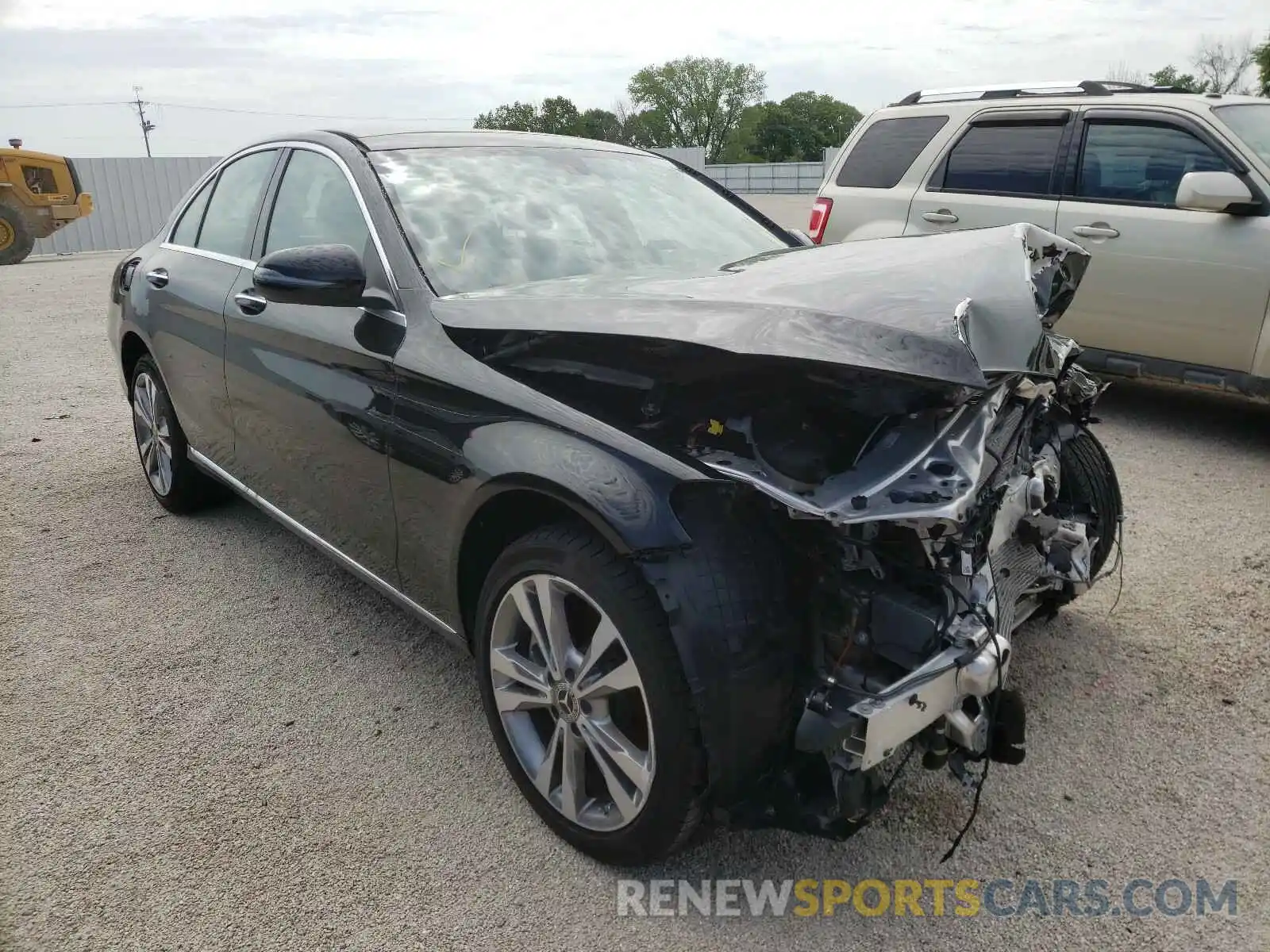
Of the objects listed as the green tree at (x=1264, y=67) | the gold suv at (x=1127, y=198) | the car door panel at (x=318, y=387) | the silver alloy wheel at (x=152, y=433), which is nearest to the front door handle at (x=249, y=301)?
the car door panel at (x=318, y=387)

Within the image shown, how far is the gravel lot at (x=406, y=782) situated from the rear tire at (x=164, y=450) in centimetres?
36

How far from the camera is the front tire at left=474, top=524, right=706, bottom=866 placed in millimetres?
1995

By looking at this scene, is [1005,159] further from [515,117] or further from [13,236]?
[515,117]

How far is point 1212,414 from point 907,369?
5312 millimetres

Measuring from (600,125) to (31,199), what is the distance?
2334 inches

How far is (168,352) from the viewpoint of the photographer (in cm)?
415

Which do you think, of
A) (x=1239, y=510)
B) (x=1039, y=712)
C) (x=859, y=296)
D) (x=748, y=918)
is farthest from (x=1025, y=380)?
(x=1239, y=510)

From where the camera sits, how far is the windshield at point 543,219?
283 cm

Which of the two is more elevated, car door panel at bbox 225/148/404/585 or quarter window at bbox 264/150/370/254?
quarter window at bbox 264/150/370/254

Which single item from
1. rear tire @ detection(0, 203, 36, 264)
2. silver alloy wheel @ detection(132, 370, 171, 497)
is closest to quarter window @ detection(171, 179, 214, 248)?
silver alloy wheel @ detection(132, 370, 171, 497)

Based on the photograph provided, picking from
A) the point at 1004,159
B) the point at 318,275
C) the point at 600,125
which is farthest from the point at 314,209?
→ the point at 600,125

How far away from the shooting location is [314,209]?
3244mm

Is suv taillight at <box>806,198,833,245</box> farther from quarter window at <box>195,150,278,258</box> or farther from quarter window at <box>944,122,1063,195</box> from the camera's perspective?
quarter window at <box>195,150,278,258</box>

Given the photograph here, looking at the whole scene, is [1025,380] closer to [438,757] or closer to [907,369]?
[907,369]
